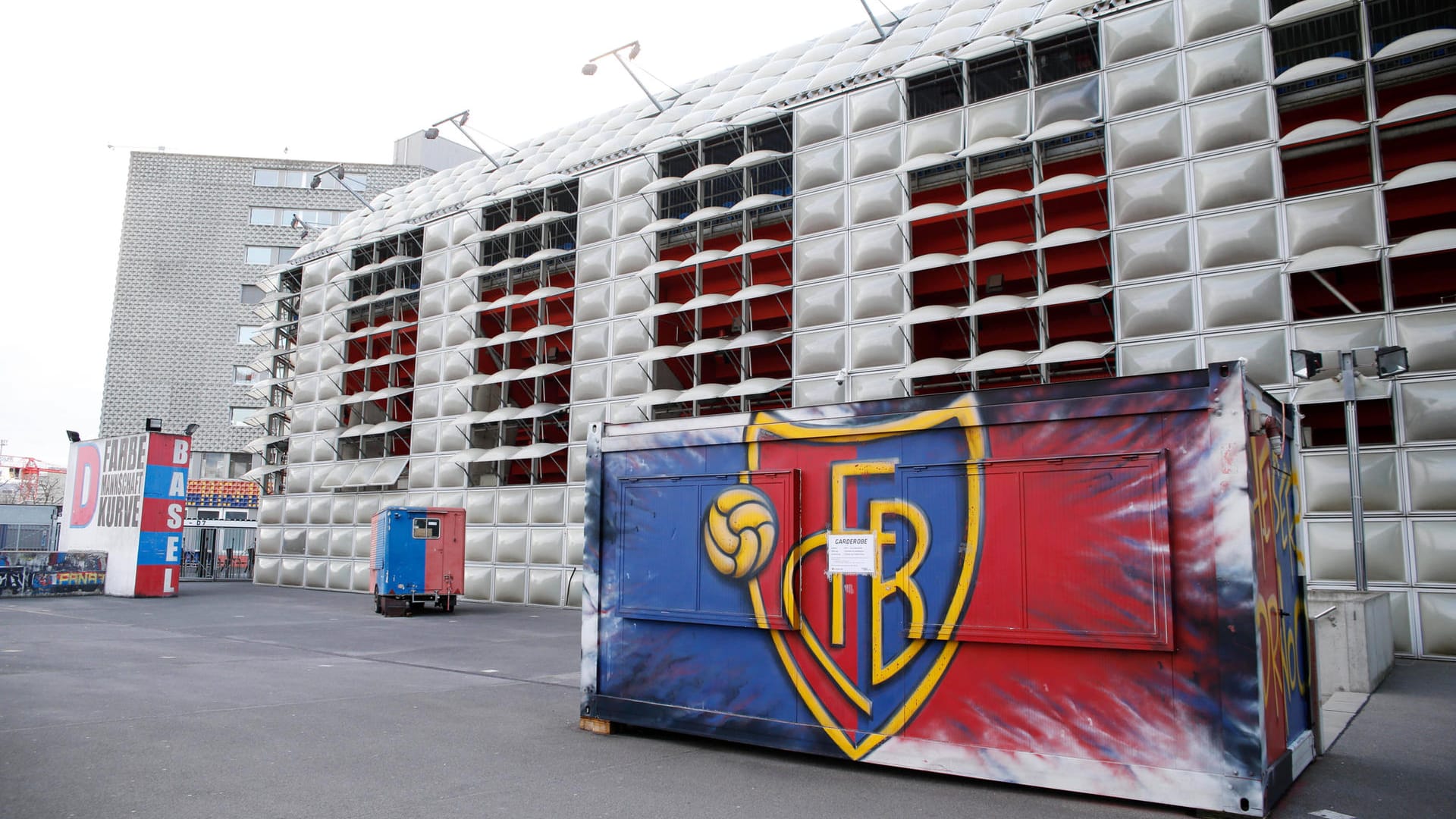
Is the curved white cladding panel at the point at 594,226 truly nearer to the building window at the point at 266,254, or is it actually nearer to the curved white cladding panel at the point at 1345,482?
the curved white cladding panel at the point at 1345,482

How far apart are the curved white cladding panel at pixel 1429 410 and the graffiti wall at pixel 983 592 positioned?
33.5 ft

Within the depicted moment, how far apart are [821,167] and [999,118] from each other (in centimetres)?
424

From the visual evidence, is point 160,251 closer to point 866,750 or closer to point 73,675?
point 73,675

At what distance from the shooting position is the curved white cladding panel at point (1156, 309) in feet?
56.4

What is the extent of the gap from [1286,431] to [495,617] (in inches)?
725

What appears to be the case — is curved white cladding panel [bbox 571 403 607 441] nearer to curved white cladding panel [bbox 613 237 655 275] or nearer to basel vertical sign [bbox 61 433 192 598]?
curved white cladding panel [bbox 613 237 655 275]

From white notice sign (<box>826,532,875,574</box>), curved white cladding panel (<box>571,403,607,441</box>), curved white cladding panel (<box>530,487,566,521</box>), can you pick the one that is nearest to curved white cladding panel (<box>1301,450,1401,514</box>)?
white notice sign (<box>826,532,875,574</box>)

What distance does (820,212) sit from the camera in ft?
72.4

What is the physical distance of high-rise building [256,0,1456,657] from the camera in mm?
15875

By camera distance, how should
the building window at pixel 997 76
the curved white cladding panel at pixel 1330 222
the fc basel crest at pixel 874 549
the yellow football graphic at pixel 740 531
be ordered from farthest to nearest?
the building window at pixel 997 76 → the curved white cladding panel at pixel 1330 222 → the yellow football graphic at pixel 740 531 → the fc basel crest at pixel 874 549

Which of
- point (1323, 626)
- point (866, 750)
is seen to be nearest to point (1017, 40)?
point (1323, 626)

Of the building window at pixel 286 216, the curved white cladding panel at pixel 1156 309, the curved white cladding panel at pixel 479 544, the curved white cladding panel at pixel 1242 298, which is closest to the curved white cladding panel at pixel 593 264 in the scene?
the curved white cladding panel at pixel 479 544

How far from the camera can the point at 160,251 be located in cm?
5853

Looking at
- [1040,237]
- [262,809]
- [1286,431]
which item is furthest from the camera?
[1040,237]
